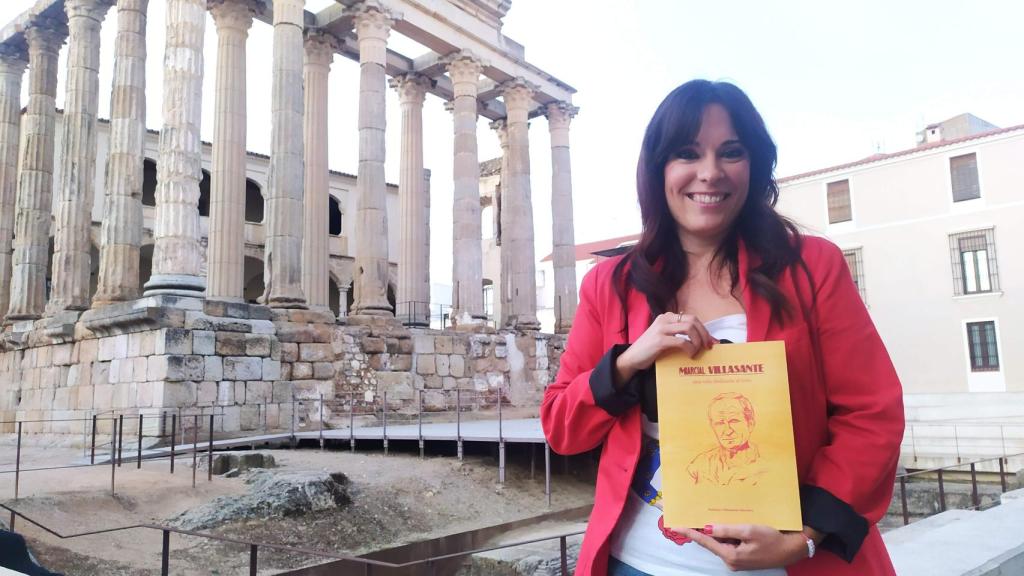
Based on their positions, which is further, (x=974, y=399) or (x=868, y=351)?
(x=974, y=399)

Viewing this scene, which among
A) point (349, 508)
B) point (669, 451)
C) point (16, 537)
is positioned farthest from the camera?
→ point (349, 508)

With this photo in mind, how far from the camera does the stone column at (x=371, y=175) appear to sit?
737 inches

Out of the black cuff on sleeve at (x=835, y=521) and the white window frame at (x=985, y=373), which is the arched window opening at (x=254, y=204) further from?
the black cuff on sleeve at (x=835, y=521)

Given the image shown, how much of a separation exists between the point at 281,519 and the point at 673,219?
819cm

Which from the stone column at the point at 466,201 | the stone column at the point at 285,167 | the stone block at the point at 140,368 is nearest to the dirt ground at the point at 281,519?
the stone block at the point at 140,368

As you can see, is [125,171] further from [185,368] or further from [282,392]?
[282,392]

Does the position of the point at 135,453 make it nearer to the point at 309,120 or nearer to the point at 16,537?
the point at 16,537

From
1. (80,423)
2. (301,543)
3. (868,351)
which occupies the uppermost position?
(868,351)

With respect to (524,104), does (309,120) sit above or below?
below

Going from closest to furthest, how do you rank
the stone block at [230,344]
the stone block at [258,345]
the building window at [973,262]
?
the stone block at [230,344] < the stone block at [258,345] < the building window at [973,262]

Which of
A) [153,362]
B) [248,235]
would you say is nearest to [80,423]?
[153,362]

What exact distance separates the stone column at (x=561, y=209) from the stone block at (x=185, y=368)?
12648 mm

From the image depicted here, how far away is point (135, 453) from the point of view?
12.6 meters

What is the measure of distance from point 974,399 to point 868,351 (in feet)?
81.6
